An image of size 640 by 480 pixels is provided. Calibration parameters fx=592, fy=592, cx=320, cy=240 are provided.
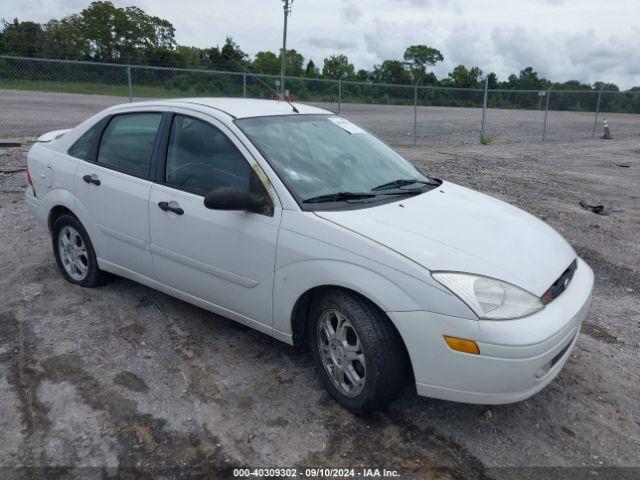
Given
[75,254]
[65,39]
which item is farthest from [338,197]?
[65,39]

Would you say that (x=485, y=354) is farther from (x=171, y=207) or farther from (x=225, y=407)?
(x=171, y=207)

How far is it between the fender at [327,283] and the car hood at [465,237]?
188 millimetres

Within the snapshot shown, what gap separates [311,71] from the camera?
2080 inches

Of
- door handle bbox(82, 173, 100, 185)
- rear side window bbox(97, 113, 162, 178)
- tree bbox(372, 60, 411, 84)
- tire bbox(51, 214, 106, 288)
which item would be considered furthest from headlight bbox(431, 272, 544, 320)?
tree bbox(372, 60, 411, 84)

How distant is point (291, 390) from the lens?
3480 mm

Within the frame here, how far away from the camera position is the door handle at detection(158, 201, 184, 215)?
3834 mm

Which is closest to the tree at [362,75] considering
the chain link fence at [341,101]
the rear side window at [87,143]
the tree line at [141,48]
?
the tree line at [141,48]

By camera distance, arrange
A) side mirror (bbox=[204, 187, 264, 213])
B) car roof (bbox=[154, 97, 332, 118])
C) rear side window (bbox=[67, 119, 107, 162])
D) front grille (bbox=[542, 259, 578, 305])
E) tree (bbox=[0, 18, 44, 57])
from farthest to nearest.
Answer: tree (bbox=[0, 18, 44, 57]) → rear side window (bbox=[67, 119, 107, 162]) → car roof (bbox=[154, 97, 332, 118]) → side mirror (bbox=[204, 187, 264, 213]) → front grille (bbox=[542, 259, 578, 305])

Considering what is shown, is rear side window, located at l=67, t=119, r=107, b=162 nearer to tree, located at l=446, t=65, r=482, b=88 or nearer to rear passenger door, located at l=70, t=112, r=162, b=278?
rear passenger door, located at l=70, t=112, r=162, b=278

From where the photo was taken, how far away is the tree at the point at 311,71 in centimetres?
4888

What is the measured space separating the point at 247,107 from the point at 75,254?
6.55 feet

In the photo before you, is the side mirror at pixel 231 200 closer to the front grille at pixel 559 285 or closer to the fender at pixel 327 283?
the fender at pixel 327 283

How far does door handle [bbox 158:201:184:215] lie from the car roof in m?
0.70

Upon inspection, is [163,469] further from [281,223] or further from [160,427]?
[281,223]
